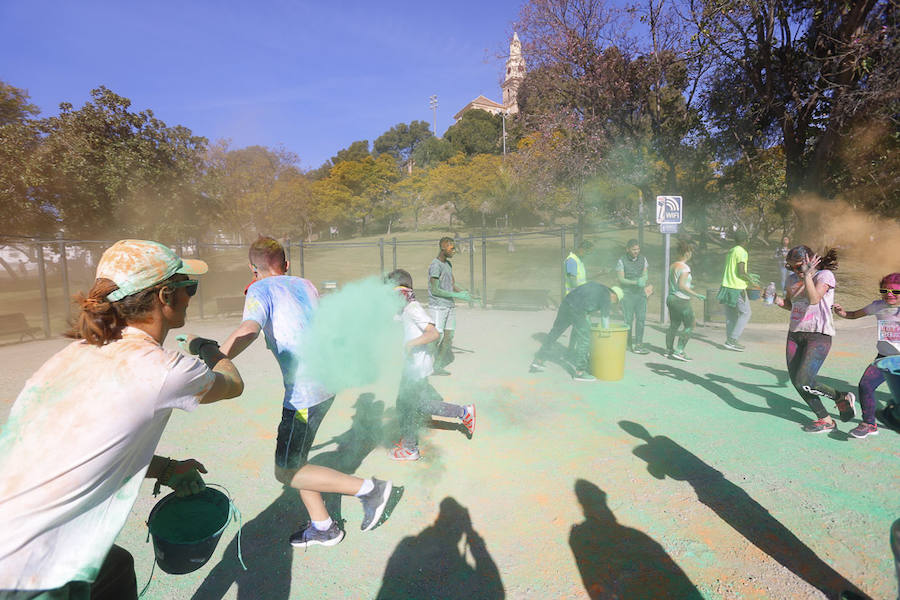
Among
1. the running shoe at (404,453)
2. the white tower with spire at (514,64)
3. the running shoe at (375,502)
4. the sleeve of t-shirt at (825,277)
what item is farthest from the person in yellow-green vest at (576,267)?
the white tower with spire at (514,64)

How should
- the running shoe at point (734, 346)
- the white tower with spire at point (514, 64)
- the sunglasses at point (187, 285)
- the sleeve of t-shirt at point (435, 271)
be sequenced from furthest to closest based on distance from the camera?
the white tower with spire at point (514, 64)
the running shoe at point (734, 346)
the sleeve of t-shirt at point (435, 271)
the sunglasses at point (187, 285)

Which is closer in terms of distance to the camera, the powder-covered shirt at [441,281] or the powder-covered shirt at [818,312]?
the powder-covered shirt at [818,312]

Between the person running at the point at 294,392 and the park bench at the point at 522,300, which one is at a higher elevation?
the person running at the point at 294,392

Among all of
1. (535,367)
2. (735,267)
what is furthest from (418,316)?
(735,267)

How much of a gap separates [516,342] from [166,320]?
7.83m

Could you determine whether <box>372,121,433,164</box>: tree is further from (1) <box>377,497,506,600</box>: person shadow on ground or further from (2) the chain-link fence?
(1) <box>377,497,506,600</box>: person shadow on ground

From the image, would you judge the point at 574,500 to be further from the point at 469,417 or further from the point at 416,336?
the point at 416,336

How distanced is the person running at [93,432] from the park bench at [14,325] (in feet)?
40.3

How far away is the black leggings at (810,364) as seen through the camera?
4.39 meters

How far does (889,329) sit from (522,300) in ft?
35.9

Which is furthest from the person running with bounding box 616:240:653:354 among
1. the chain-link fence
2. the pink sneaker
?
the chain-link fence

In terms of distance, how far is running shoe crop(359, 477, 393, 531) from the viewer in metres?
3.09

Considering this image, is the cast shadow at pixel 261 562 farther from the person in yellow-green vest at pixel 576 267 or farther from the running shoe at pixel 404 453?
the person in yellow-green vest at pixel 576 267

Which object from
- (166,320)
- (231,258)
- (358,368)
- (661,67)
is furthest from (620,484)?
(231,258)
